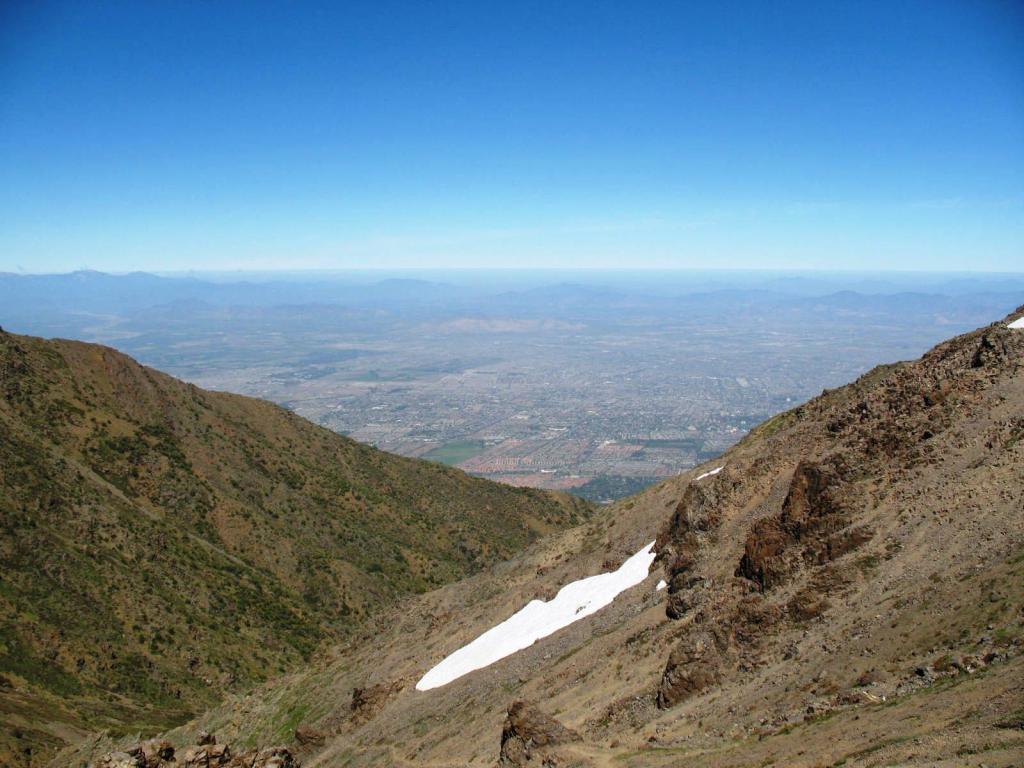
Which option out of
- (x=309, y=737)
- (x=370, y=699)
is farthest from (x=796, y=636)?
(x=309, y=737)

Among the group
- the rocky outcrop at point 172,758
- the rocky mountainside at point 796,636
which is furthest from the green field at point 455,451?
the rocky outcrop at point 172,758

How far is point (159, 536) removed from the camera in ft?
179

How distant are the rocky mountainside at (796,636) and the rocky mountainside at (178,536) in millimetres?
10593

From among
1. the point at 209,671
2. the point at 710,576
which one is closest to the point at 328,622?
the point at 209,671

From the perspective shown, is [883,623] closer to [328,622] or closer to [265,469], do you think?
[328,622]

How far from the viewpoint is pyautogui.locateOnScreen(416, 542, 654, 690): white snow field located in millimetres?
29047

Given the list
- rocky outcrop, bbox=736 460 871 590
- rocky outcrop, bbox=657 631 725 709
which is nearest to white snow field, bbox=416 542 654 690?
rocky outcrop, bbox=736 460 871 590

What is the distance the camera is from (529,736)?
17.3m

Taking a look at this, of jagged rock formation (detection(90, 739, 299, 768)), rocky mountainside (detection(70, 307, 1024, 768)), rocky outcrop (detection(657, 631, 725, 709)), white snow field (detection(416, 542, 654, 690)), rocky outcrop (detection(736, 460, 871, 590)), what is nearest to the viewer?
rocky mountainside (detection(70, 307, 1024, 768))

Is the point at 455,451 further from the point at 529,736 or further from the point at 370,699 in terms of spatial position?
the point at 529,736

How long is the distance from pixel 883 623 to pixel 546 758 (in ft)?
28.9

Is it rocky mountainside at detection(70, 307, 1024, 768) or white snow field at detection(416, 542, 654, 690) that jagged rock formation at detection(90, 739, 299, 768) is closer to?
rocky mountainside at detection(70, 307, 1024, 768)

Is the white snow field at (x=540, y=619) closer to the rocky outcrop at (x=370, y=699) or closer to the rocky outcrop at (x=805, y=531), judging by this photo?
the rocky outcrop at (x=370, y=699)

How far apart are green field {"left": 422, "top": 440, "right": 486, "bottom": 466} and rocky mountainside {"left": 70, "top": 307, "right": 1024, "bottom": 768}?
13574 centimetres
